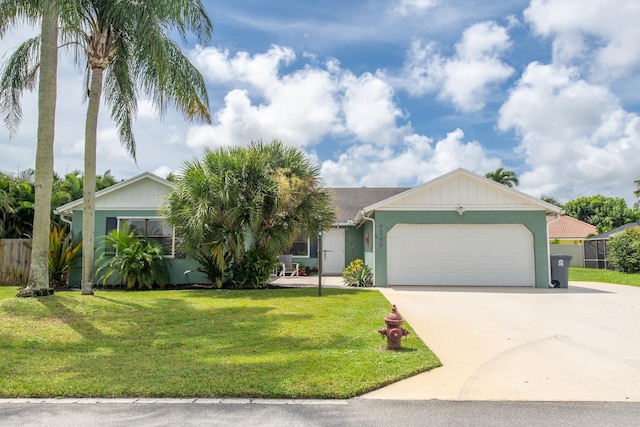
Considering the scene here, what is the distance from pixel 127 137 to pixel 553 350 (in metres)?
11.5

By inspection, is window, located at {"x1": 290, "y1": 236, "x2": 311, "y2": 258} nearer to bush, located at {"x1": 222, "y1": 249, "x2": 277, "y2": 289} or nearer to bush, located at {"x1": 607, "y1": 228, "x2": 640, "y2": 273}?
bush, located at {"x1": 222, "y1": 249, "x2": 277, "y2": 289}

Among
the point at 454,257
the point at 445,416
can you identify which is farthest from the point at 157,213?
the point at 445,416

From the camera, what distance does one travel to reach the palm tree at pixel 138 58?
368 inches

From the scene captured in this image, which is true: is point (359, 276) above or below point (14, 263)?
below

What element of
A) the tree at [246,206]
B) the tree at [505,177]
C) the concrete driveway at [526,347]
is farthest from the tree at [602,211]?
the tree at [246,206]

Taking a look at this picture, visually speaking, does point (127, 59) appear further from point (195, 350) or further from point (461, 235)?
point (461, 235)

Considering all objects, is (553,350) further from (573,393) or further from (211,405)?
(211,405)

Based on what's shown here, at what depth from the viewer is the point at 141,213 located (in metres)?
14.4

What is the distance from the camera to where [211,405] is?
4.02 metres

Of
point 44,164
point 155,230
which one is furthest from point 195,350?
point 155,230

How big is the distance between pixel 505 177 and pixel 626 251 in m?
12.5

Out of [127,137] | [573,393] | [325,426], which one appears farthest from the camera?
[127,137]

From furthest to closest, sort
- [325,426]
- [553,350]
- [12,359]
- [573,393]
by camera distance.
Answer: [553,350]
[12,359]
[573,393]
[325,426]

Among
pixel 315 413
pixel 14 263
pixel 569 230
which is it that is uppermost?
pixel 569 230
